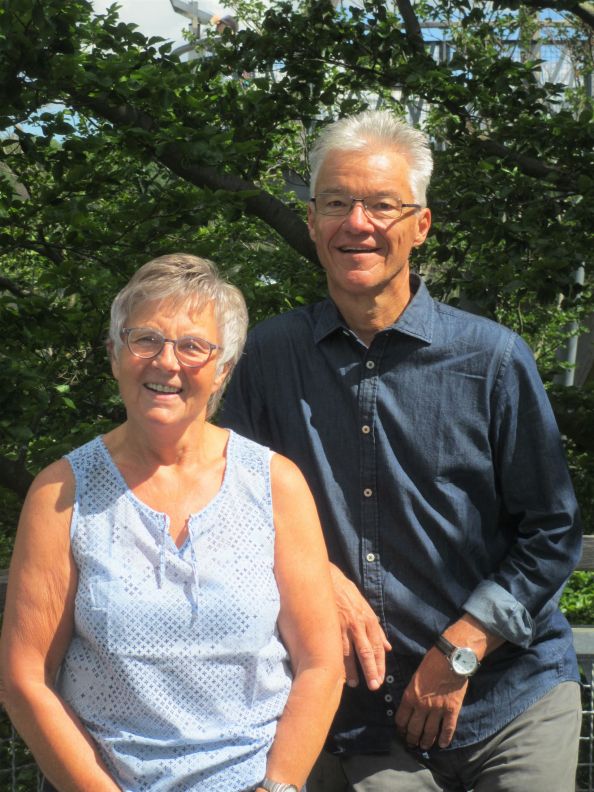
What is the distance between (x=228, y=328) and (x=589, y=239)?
4418mm

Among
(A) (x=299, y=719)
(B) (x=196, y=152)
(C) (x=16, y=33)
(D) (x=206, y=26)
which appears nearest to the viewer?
(A) (x=299, y=719)

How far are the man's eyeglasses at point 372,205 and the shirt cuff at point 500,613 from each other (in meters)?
0.88

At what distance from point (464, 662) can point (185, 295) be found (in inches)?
39.4

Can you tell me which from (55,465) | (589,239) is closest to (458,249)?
(589,239)

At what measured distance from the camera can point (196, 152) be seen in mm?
5477

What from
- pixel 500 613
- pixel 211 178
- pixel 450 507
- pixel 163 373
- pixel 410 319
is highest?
pixel 211 178

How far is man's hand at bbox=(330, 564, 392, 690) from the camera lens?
8.27 ft

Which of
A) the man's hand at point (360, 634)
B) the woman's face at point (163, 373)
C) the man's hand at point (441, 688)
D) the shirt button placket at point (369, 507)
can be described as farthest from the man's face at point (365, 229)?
the man's hand at point (441, 688)

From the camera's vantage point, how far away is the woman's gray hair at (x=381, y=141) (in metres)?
2.67

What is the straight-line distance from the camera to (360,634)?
2521 millimetres

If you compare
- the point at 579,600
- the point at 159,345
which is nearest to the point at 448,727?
the point at 159,345

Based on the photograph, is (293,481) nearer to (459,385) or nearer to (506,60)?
(459,385)

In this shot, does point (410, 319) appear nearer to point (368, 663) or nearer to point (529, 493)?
point (529, 493)

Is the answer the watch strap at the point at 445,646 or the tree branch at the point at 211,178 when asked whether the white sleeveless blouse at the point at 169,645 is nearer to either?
the watch strap at the point at 445,646
